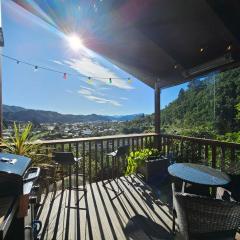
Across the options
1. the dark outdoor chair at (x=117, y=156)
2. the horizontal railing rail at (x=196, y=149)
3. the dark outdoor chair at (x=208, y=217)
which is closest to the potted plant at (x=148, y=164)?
the dark outdoor chair at (x=117, y=156)

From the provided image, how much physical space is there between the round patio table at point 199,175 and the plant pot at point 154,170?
1.65 m

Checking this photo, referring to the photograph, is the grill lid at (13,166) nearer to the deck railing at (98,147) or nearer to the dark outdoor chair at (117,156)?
the deck railing at (98,147)

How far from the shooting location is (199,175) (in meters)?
2.45

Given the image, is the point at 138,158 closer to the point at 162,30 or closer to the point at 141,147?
the point at 141,147

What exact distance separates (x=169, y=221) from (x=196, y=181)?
2.99 feet

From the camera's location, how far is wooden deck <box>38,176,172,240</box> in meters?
2.56

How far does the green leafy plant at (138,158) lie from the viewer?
4604 millimetres

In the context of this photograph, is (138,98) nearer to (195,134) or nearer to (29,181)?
(195,134)

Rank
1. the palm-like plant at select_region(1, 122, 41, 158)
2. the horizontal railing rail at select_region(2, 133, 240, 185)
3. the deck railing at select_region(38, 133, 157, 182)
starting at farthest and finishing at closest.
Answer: the deck railing at select_region(38, 133, 157, 182) < the horizontal railing rail at select_region(2, 133, 240, 185) < the palm-like plant at select_region(1, 122, 41, 158)

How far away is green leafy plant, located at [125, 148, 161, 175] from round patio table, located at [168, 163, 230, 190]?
182 cm

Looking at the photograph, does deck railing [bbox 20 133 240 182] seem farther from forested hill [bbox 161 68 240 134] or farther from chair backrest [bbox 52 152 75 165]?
forested hill [bbox 161 68 240 134]

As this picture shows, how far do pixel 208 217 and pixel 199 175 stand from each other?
88 cm

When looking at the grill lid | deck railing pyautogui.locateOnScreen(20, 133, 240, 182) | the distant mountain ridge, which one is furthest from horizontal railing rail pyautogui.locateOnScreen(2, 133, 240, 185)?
the grill lid

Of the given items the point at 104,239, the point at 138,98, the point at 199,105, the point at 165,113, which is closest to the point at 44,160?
the point at 104,239
